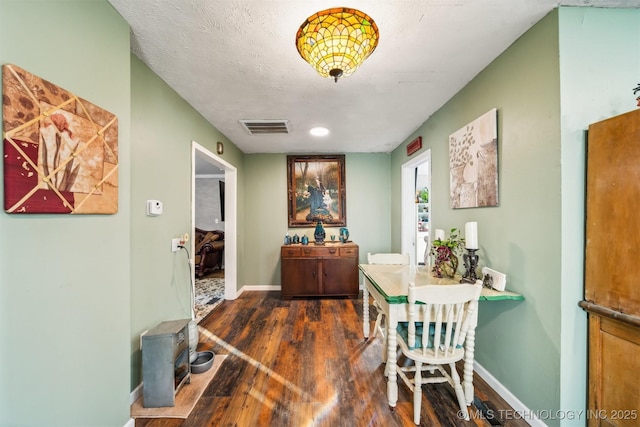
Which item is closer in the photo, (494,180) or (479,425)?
(479,425)

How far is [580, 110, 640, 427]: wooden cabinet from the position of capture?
3.50 feet

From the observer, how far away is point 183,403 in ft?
5.33

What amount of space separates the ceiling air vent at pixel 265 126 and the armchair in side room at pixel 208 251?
3006 mm

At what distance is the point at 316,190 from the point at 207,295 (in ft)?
8.20

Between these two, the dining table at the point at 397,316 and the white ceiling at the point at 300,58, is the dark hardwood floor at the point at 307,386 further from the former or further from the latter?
the white ceiling at the point at 300,58

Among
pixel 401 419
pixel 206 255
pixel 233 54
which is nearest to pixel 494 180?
pixel 401 419

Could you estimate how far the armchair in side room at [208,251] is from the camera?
5.06 metres

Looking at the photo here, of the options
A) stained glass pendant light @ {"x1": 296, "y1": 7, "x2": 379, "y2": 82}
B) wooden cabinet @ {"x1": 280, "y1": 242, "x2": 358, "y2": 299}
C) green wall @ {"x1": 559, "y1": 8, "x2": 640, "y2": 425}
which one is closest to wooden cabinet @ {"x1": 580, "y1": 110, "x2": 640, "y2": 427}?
green wall @ {"x1": 559, "y1": 8, "x2": 640, "y2": 425}

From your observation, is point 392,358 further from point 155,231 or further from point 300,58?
point 300,58

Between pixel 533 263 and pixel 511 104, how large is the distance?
105 cm

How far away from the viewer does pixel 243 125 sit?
2.90 meters

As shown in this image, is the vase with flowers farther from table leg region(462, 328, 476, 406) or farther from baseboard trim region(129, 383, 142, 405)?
baseboard trim region(129, 383, 142, 405)

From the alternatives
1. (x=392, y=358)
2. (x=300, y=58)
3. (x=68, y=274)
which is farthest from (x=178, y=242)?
(x=392, y=358)

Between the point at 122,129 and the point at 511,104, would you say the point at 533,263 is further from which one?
the point at 122,129
